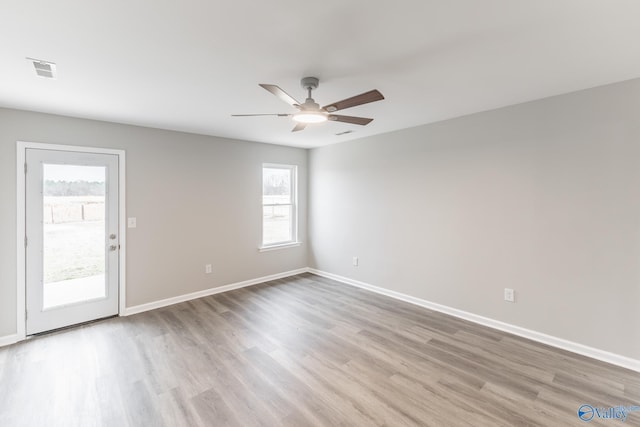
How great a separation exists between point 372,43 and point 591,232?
273 centimetres

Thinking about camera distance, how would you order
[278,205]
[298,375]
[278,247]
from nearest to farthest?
1. [298,375]
2. [278,247]
3. [278,205]

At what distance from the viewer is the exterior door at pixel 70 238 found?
320cm

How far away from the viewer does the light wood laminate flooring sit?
79.9 inches

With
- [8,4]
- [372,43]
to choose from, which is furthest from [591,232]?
[8,4]

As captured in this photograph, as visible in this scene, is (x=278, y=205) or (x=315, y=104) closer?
(x=315, y=104)

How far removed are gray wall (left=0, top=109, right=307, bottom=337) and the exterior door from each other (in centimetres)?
15

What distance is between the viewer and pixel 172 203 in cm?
416

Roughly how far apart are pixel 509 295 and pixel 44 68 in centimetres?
483

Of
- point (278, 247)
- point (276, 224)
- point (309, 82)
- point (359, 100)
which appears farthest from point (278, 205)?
point (359, 100)

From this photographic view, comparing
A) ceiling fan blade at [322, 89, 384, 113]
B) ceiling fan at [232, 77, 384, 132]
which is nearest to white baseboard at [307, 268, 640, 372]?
ceiling fan at [232, 77, 384, 132]

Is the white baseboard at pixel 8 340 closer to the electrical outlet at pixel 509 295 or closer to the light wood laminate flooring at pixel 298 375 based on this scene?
the light wood laminate flooring at pixel 298 375

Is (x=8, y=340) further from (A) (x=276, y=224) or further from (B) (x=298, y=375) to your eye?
(A) (x=276, y=224)

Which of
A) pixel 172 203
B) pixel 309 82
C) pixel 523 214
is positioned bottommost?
pixel 523 214

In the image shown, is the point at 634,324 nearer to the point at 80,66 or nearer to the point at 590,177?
the point at 590,177
